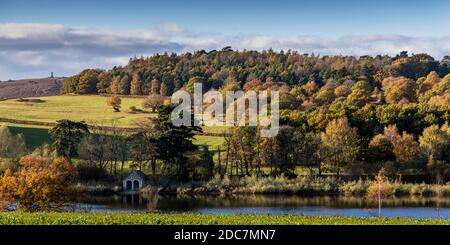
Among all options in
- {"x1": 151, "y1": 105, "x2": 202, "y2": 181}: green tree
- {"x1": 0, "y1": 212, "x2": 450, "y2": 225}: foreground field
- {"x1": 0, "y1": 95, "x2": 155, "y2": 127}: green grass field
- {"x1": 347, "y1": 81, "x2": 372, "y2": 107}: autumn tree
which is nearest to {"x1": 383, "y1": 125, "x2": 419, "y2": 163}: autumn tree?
{"x1": 151, "y1": 105, "x2": 202, "y2": 181}: green tree

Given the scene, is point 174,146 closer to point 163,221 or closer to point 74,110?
point 163,221

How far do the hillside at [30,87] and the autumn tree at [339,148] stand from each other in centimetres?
8919

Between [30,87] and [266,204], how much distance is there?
367ft

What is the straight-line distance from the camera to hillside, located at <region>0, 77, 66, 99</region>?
475 ft

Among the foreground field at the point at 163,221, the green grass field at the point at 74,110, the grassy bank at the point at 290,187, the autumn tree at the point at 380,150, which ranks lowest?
the grassy bank at the point at 290,187

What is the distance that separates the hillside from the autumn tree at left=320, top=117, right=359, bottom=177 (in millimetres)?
89195

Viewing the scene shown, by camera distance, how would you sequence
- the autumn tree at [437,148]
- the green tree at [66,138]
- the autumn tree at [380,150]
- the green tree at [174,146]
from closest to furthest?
the autumn tree at [437,148]
the green tree at [174,146]
the green tree at [66,138]
the autumn tree at [380,150]

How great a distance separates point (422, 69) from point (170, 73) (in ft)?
157

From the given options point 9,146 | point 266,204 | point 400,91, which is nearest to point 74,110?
point 9,146

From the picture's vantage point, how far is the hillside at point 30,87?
14488cm

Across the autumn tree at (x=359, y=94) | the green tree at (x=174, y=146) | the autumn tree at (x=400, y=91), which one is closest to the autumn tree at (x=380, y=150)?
the green tree at (x=174, y=146)

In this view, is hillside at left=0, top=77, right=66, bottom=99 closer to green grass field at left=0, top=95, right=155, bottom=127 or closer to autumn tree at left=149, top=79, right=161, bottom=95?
green grass field at left=0, top=95, right=155, bottom=127

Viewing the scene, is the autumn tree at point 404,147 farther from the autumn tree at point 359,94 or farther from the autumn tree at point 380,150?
the autumn tree at point 359,94

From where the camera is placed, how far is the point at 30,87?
152125 mm
